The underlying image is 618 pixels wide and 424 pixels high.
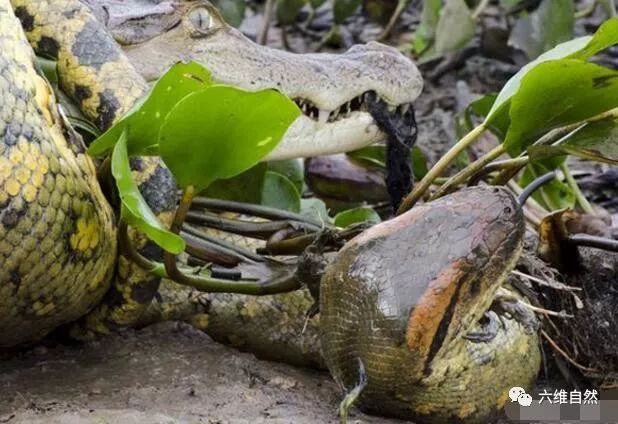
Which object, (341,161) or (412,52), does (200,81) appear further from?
(412,52)

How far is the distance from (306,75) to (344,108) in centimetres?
12

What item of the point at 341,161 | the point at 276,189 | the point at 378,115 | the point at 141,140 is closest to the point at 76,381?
the point at 141,140

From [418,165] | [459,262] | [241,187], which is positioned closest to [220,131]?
[459,262]

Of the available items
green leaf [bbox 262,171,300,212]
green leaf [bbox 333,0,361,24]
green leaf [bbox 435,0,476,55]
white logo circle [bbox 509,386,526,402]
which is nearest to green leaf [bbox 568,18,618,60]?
white logo circle [bbox 509,386,526,402]

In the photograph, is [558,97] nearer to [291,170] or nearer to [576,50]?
[576,50]

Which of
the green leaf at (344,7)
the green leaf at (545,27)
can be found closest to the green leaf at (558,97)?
the green leaf at (545,27)

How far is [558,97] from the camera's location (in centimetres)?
196

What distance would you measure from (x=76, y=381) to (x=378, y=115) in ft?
2.90

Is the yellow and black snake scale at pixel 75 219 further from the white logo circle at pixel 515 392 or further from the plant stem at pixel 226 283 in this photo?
the white logo circle at pixel 515 392

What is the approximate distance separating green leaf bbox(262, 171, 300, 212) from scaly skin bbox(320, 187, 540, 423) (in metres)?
0.60

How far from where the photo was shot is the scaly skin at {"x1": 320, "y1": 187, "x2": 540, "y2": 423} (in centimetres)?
177

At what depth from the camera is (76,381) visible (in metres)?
1.96

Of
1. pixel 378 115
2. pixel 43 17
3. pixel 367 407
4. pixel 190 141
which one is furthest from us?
pixel 378 115

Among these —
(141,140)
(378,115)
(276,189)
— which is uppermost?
(141,140)
